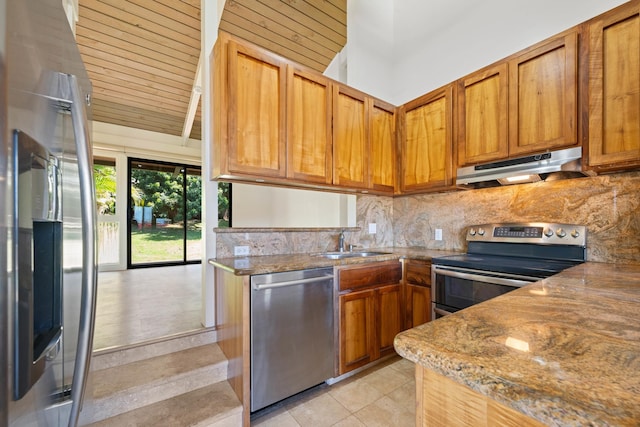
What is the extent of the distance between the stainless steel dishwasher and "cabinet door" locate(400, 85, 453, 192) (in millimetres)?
1383

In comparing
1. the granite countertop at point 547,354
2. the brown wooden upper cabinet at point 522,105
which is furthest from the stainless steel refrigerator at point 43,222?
the brown wooden upper cabinet at point 522,105

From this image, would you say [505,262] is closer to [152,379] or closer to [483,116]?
[483,116]

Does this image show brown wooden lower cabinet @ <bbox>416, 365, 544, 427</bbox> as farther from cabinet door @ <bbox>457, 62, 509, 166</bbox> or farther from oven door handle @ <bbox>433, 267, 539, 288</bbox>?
cabinet door @ <bbox>457, 62, 509, 166</bbox>

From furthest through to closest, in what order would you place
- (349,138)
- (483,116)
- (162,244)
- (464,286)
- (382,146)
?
1. (162,244)
2. (382,146)
3. (349,138)
4. (483,116)
5. (464,286)

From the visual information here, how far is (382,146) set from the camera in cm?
266

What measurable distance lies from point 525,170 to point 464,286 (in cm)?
92

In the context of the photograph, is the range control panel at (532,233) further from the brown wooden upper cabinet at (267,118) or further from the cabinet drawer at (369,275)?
the brown wooden upper cabinet at (267,118)

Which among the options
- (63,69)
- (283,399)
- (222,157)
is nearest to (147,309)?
(283,399)

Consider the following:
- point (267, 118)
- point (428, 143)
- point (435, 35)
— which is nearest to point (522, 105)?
point (428, 143)

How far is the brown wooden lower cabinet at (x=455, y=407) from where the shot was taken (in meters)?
0.45

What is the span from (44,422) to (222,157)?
56.2 inches

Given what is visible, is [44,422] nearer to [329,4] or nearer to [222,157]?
[222,157]

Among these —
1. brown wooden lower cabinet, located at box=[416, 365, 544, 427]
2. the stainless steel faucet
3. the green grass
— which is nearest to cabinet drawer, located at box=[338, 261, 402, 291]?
the stainless steel faucet

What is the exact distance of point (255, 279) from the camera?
1.54 metres
